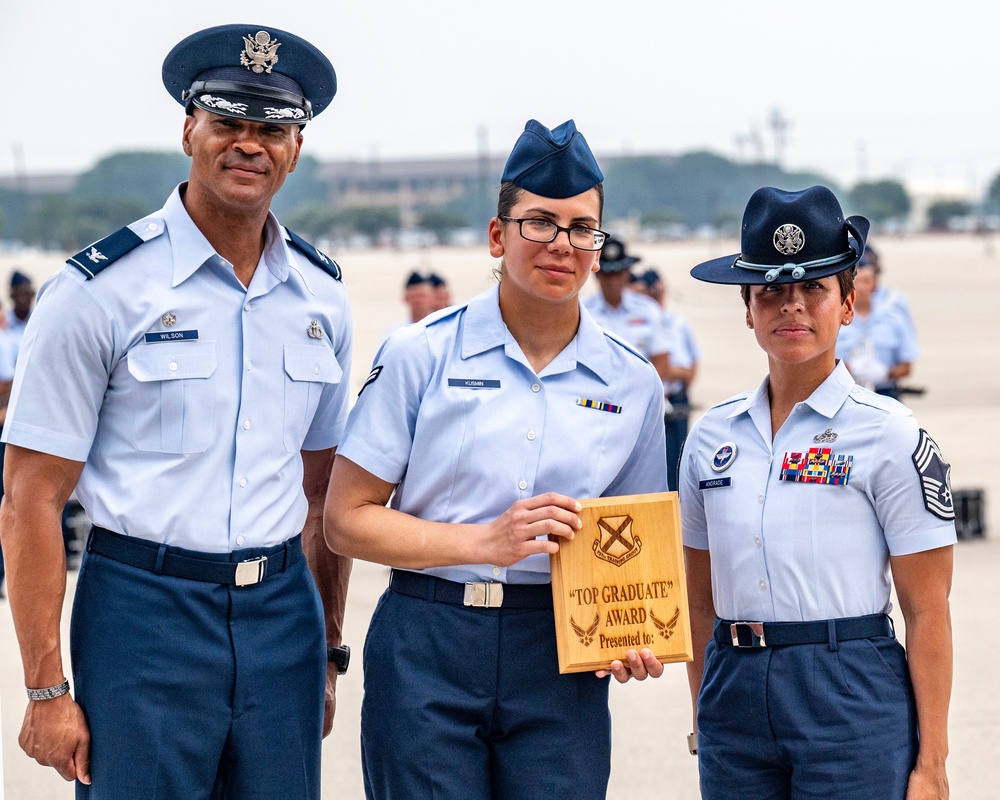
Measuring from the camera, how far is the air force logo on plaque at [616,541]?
9.07 ft

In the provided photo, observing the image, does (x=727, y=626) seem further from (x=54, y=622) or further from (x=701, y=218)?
(x=701, y=218)

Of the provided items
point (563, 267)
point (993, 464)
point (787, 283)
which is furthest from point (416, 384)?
point (993, 464)

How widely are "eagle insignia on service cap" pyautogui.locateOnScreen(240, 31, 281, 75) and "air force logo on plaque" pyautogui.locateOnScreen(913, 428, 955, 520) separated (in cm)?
167

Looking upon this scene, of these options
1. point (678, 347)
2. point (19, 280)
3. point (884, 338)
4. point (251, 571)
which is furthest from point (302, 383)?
point (678, 347)

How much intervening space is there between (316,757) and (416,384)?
92 centimetres

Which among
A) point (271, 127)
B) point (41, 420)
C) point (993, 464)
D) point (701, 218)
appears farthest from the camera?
point (701, 218)

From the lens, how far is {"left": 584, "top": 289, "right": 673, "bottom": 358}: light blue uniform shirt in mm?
9562

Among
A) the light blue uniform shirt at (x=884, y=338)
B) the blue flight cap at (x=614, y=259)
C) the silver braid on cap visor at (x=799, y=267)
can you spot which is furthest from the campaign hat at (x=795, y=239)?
the blue flight cap at (x=614, y=259)

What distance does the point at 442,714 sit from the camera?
2.88 meters

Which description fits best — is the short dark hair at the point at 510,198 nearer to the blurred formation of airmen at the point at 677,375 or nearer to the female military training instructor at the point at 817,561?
the female military training instructor at the point at 817,561

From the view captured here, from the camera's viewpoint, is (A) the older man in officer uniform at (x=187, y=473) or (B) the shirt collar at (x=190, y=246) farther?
(B) the shirt collar at (x=190, y=246)

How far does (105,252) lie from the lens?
285cm

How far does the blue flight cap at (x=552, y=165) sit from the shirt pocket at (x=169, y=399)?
0.82 meters

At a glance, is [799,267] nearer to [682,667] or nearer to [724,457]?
[724,457]
